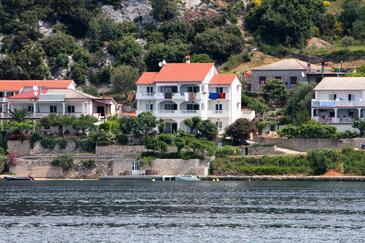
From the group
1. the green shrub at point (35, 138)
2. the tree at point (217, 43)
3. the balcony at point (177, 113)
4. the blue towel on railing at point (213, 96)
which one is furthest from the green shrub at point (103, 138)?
the tree at point (217, 43)

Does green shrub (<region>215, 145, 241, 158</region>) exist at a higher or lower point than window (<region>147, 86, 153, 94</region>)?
lower

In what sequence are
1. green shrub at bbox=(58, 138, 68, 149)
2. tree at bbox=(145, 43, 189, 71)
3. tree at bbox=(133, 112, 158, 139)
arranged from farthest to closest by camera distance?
tree at bbox=(145, 43, 189, 71), green shrub at bbox=(58, 138, 68, 149), tree at bbox=(133, 112, 158, 139)

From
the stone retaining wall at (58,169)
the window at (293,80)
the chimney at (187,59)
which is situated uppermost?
the chimney at (187,59)

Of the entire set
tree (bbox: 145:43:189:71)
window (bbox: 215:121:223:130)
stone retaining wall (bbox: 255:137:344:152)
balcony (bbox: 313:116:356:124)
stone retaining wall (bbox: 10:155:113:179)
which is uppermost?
tree (bbox: 145:43:189:71)

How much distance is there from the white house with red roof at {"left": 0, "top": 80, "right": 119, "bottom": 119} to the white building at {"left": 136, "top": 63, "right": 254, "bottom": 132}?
3942 millimetres

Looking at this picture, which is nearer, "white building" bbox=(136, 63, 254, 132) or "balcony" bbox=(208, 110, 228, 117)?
"white building" bbox=(136, 63, 254, 132)

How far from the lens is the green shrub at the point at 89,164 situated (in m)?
104

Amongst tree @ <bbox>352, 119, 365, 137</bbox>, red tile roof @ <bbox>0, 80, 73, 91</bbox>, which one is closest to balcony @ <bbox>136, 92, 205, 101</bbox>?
red tile roof @ <bbox>0, 80, 73, 91</bbox>

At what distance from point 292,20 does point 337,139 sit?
28.1m

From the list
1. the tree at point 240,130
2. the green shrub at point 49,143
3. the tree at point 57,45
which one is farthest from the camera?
the tree at point 57,45

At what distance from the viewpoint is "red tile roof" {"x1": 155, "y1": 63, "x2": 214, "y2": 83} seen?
111 metres

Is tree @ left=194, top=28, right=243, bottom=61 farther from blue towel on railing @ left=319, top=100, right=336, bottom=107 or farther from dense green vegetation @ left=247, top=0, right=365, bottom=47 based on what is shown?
blue towel on railing @ left=319, top=100, right=336, bottom=107

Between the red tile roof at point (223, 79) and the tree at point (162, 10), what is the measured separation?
24.3 m

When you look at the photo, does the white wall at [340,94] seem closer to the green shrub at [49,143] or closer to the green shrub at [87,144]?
the green shrub at [87,144]
